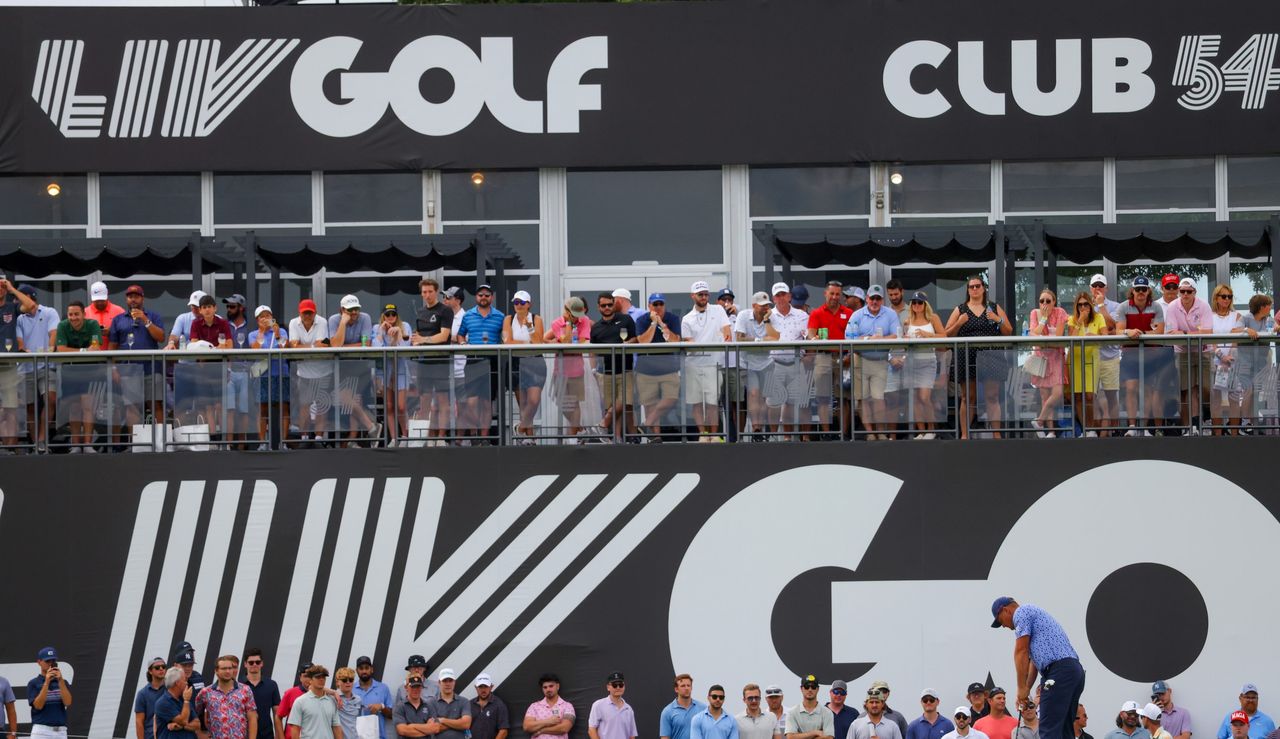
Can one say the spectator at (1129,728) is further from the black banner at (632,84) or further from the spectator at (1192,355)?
the black banner at (632,84)

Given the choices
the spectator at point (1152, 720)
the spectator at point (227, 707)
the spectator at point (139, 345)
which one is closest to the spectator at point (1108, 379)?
the spectator at point (1152, 720)

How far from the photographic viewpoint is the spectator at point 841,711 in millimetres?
17438

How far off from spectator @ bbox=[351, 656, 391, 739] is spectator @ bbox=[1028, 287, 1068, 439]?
751cm

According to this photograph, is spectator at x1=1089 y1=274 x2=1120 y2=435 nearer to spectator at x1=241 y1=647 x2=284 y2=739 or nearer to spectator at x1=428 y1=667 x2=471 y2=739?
spectator at x1=428 y1=667 x2=471 y2=739

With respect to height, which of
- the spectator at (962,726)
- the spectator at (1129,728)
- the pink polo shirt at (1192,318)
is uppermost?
the pink polo shirt at (1192,318)

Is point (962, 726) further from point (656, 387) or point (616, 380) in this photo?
point (616, 380)

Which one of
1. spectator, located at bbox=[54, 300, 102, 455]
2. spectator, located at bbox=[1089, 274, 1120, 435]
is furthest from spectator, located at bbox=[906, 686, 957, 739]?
spectator, located at bbox=[54, 300, 102, 455]

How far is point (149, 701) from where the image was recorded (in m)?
17.4

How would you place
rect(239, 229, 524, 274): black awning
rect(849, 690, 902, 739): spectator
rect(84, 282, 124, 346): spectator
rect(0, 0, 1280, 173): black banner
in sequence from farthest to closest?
rect(0, 0, 1280, 173): black banner, rect(239, 229, 524, 274): black awning, rect(84, 282, 124, 346): spectator, rect(849, 690, 902, 739): spectator

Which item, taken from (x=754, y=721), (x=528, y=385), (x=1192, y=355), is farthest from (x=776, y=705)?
(x=1192, y=355)

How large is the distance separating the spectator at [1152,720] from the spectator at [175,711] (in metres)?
9.60

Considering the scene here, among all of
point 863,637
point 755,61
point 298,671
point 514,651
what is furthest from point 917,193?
point 298,671

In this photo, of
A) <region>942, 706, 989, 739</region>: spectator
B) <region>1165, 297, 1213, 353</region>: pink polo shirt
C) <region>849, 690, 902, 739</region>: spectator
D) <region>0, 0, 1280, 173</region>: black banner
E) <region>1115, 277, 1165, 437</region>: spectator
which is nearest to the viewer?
<region>942, 706, 989, 739</region>: spectator

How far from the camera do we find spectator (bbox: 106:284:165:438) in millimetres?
18641
